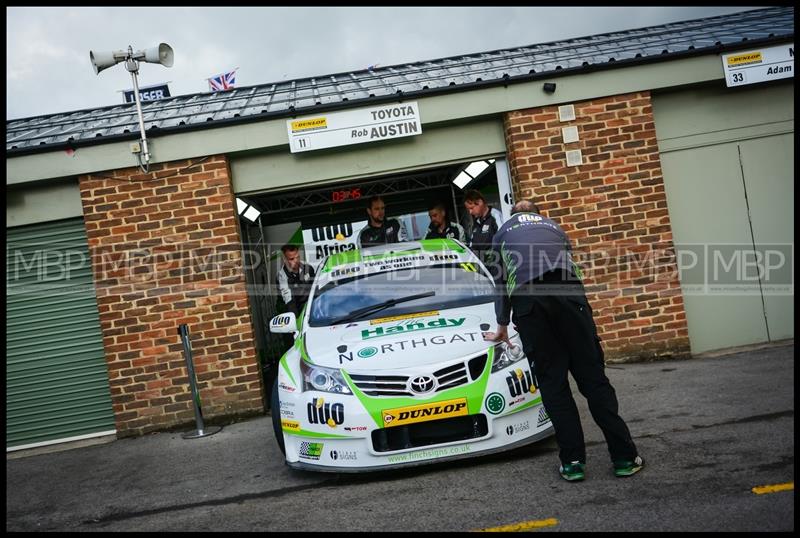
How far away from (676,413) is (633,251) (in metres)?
3.03

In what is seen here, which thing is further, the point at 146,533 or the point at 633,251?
the point at 633,251

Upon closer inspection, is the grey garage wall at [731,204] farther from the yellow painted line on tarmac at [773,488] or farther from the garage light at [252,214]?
the garage light at [252,214]

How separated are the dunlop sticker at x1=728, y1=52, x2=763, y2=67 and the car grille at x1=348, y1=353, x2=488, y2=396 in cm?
574

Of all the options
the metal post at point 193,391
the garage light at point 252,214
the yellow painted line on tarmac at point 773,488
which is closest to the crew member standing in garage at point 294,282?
the metal post at point 193,391

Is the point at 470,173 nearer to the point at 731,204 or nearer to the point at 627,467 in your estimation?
the point at 731,204

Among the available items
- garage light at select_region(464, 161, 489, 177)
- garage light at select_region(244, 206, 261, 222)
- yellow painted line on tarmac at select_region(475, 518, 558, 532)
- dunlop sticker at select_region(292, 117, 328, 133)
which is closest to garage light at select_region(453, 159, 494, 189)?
garage light at select_region(464, 161, 489, 177)

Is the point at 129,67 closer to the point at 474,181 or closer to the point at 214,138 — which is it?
the point at 214,138

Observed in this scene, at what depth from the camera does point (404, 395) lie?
4.48 m

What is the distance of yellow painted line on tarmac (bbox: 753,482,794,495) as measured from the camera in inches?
139

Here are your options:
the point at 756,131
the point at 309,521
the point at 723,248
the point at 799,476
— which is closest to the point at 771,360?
the point at 723,248

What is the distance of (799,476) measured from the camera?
12.1 feet

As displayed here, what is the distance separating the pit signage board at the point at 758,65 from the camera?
26.6 feet

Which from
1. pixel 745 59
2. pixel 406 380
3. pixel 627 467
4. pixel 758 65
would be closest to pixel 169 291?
pixel 406 380

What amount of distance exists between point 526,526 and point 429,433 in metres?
1.14
